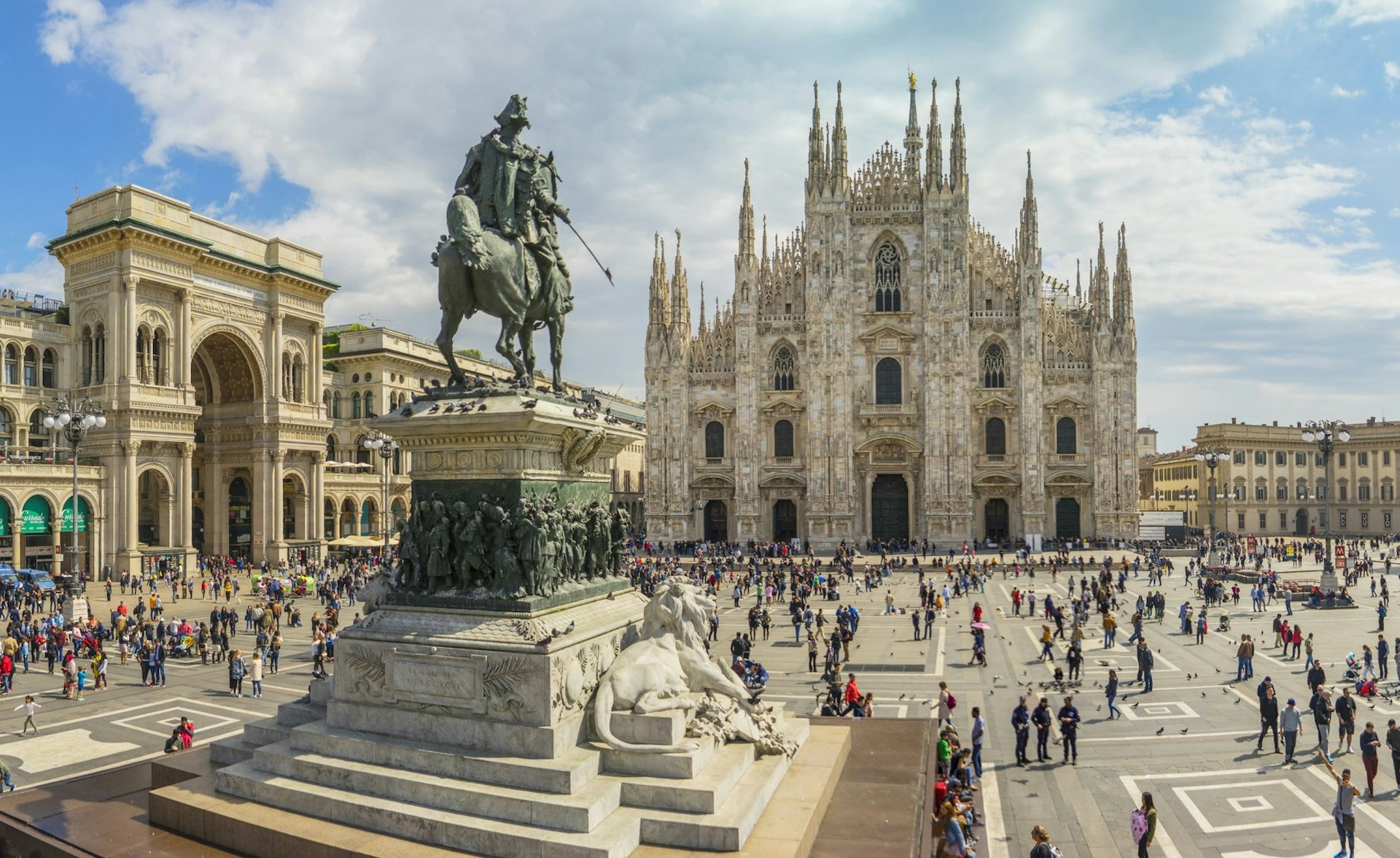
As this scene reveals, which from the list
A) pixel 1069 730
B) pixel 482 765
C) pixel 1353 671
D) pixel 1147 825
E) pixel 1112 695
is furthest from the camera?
pixel 1353 671

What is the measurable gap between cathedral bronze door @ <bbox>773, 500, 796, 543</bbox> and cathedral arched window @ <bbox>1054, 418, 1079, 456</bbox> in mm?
15576

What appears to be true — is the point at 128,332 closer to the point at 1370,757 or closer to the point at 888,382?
the point at 888,382

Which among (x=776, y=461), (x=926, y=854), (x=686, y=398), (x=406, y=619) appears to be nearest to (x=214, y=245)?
(x=686, y=398)

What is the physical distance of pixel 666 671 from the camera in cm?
880

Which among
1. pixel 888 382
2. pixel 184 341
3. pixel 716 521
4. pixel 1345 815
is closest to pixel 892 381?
pixel 888 382

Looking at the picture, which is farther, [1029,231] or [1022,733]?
[1029,231]

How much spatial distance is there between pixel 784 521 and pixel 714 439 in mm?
6422

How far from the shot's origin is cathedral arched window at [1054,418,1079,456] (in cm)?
5428

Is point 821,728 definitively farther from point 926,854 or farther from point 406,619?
point 406,619

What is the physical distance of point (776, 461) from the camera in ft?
183

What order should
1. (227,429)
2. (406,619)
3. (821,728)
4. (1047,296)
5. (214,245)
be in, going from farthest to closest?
(1047,296) → (227,429) → (214,245) → (821,728) → (406,619)

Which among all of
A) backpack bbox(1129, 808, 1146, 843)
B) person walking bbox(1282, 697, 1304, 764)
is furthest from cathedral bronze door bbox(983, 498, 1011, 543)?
backpack bbox(1129, 808, 1146, 843)

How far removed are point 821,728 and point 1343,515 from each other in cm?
8467

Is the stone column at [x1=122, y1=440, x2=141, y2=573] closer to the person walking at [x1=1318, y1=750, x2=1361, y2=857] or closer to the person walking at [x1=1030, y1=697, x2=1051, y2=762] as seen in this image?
the person walking at [x1=1030, y1=697, x2=1051, y2=762]
